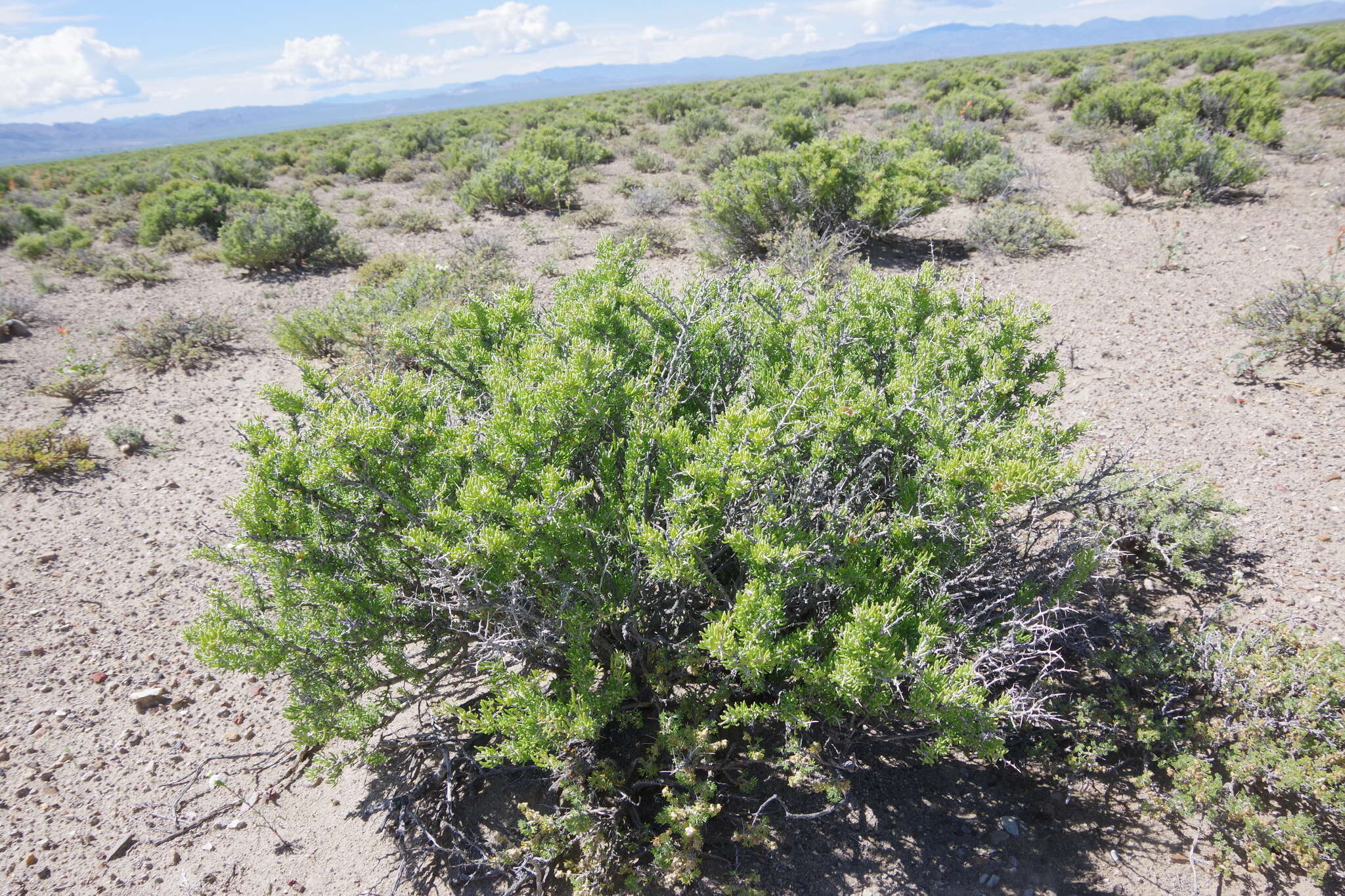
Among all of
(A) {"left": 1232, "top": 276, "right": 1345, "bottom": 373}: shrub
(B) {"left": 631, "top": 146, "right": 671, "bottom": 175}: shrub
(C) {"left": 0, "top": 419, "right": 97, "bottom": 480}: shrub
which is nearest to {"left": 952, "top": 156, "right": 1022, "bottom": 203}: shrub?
(A) {"left": 1232, "top": 276, "right": 1345, "bottom": 373}: shrub

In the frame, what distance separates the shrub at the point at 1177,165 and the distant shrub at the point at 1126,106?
4.93 metres

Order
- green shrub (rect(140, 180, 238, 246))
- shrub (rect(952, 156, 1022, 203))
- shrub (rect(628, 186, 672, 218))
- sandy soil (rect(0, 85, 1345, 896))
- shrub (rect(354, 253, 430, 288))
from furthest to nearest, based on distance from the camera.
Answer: green shrub (rect(140, 180, 238, 246)) < shrub (rect(628, 186, 672, 218)) < shrub (rect(952, 156, 1022, 203)) < shrub (rect(354, 253, 430, 288)) < sandy soil (rect(0, 85, 1345, 896))

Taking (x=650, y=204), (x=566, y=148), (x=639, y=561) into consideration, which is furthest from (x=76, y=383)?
(x=566, y=148)

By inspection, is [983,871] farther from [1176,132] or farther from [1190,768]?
[1176,132]

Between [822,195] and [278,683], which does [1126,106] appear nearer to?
[822,195]

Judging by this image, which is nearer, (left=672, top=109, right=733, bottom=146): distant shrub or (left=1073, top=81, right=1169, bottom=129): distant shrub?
(left=1073, top=81, right=1169, bottom=129): distant shrub

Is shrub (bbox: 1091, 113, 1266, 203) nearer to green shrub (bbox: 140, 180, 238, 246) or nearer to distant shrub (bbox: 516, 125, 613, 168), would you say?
A: distant shrub (bbox: 516, 125, 613, 168)

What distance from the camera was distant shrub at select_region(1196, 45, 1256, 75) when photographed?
23.1 metres

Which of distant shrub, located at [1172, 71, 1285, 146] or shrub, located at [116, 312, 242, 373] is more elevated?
distant shrub, located at [1172, 71, 1285, 146]

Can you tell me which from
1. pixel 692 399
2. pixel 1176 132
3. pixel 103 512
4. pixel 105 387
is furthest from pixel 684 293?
pixel 1176 132

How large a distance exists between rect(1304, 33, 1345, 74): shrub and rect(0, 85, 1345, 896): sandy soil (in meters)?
18.3

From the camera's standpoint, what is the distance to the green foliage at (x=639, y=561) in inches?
93.6

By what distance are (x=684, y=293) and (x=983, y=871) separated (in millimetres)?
3422

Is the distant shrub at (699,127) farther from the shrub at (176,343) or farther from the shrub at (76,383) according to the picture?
the shrub at (76,383)
